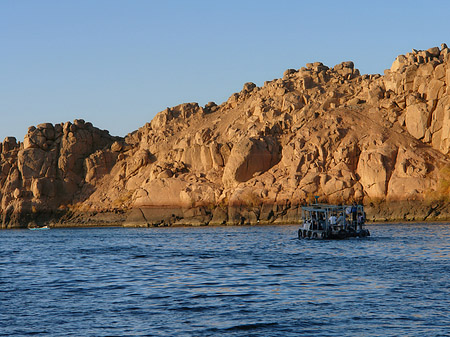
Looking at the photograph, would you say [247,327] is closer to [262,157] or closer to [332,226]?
[332,226]

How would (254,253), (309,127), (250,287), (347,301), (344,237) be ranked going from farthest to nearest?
(309,127) → (344,237) → (254,253) → (250,287) → (347,301)

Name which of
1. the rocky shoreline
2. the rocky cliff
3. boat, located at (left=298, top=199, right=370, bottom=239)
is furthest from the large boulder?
boat, located at (left=298, top=199, right=370, bottom=239)

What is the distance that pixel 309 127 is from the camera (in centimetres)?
12812

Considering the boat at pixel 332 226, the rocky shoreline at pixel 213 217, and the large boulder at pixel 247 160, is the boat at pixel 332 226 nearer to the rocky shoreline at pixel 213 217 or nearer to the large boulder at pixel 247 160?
the rocky shoreline at pixel 213 217

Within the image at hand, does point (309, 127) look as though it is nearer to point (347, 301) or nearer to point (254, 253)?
point (254, 253)

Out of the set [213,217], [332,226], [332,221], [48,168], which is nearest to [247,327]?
[332,226]

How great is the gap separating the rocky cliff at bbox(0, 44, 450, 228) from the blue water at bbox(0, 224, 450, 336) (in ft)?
202

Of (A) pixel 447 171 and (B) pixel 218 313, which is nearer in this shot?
(B) pixel 218 313

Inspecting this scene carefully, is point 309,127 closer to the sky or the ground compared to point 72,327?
closer to the sky

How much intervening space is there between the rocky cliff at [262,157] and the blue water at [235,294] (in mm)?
61471

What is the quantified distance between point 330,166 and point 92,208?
54.9 metres

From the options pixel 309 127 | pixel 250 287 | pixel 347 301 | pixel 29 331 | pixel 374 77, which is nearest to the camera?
pixel 29 331

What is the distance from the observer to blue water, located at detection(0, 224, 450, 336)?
23.5 metres

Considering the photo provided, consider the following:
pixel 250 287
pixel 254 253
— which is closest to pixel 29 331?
pixel 250 287
